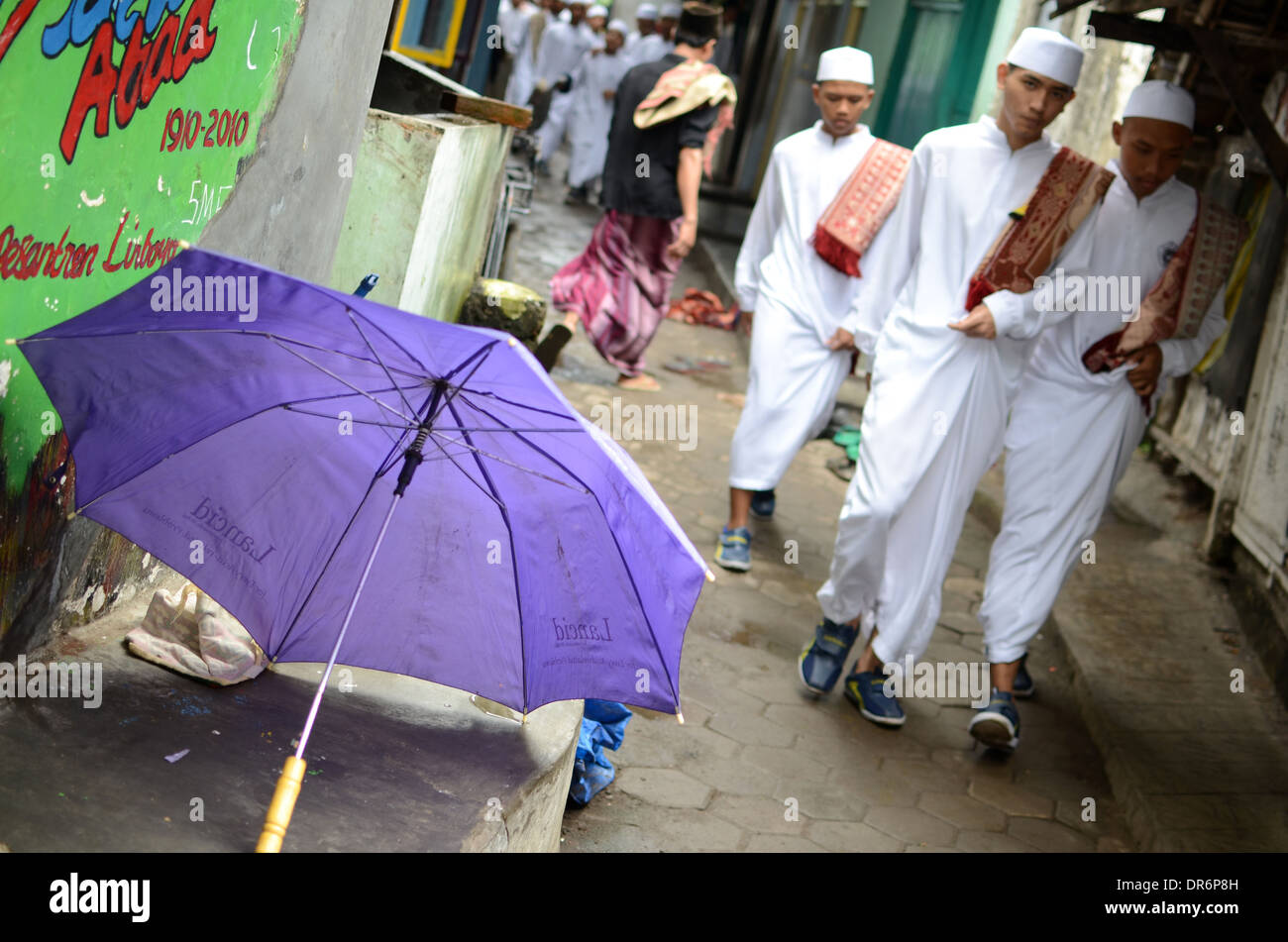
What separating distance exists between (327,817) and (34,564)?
81 cm

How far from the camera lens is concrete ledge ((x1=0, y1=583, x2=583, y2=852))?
2564mm

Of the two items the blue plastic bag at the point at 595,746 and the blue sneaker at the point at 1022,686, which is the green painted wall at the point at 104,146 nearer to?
the blue plastic bag at the point at 595,746

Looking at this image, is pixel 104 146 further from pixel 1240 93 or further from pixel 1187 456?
pixel 1187 456

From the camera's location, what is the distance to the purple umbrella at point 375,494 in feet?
8.03

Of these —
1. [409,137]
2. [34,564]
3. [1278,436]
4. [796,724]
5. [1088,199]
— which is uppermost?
[1088,199]

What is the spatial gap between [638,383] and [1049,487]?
4173 millimetres

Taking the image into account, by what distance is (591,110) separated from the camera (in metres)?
16.8

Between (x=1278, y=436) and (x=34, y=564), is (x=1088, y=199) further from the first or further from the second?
(x=34, y=564)

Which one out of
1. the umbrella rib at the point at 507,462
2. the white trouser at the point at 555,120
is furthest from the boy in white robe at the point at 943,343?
the white trouser at the point at 555,120

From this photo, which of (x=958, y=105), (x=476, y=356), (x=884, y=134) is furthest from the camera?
(x=884, y=134)

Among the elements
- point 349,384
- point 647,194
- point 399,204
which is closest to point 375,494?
point 349,384

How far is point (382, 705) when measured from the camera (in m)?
3.27

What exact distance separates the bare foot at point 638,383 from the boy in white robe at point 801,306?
8.31 feet

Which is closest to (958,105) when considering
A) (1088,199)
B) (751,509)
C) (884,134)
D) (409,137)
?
(884,134)
